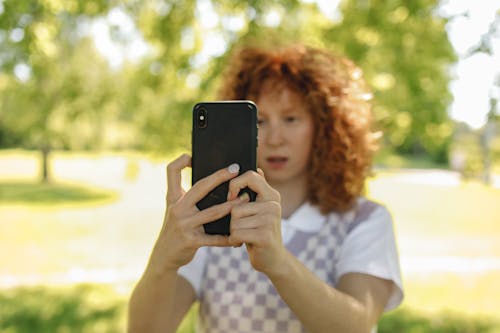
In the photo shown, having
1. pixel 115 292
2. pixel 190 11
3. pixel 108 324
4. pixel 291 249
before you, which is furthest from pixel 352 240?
pixel 115 292

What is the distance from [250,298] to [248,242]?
0.52 m

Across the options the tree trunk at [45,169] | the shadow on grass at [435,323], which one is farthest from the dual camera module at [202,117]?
the tree trunk at [45,169]

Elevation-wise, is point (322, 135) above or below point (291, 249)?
above

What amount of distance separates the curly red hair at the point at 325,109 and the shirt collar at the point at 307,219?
26mm

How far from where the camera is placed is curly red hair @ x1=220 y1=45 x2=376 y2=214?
6.12 feet

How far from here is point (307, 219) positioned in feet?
5.99

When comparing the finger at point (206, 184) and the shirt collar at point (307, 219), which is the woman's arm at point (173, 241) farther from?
the shirt collar at point (307, 219)

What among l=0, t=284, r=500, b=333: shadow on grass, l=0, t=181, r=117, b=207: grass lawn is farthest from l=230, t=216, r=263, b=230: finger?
l=0, t=181, r=117, b=207: grass lawn

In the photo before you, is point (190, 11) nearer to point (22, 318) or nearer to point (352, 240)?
point (22, 318)

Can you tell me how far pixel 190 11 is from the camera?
18.1 ft

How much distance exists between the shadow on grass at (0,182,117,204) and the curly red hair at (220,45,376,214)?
58.7 ft

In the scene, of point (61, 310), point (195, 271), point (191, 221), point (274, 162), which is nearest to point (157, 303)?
point (195, 271)

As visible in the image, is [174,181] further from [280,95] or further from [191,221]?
[280,95]

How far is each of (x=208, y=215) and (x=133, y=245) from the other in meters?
10.6
